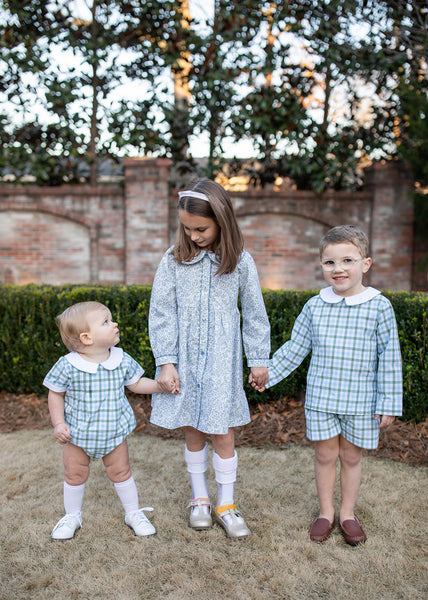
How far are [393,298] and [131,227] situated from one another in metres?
5.22

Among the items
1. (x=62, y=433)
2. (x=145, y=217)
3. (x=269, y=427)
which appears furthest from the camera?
(x=145, y=217)

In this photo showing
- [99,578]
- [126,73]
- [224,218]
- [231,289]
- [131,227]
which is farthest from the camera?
[126,73]

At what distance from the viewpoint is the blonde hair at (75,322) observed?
237cm

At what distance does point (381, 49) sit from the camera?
840 cm

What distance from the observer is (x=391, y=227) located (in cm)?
834

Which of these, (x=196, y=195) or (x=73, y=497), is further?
(x=73, y=497)

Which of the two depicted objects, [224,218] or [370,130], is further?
[370,130]

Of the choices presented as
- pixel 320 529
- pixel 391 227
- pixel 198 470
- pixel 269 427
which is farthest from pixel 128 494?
pixel 391 227

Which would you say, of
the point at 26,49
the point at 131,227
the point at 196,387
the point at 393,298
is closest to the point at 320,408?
the point at 196,387

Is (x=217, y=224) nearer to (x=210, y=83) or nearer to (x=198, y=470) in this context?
(x=198, y=470)

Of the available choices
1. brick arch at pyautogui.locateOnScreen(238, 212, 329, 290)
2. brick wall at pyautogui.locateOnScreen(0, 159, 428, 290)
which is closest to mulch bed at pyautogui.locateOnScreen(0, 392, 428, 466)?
brick wall at pyautogui.locateOnScreen(0, 159, 428, 290)

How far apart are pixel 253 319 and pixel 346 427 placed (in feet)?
2.32

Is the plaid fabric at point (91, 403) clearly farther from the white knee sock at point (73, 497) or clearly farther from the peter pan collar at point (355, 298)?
the peter pan collar at point (355, 298)

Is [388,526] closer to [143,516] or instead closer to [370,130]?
[143,516]
